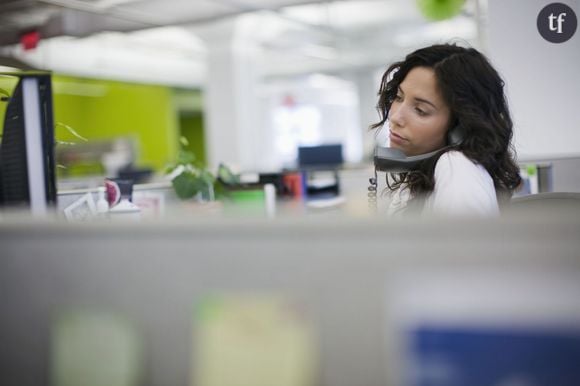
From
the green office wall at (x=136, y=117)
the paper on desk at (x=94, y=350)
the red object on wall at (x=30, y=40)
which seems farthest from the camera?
the green office wall at (x=136, y=117)

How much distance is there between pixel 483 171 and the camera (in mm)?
1168

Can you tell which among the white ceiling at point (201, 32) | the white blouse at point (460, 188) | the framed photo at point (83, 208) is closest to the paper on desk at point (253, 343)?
the white blouse at point (460, 188)

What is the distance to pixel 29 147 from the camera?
1.07m

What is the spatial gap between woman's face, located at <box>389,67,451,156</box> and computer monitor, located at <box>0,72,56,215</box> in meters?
0.71

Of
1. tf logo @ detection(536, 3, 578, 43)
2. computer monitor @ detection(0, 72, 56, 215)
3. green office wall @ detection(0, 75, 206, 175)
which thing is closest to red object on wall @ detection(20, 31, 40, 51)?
tf logo @ detection(536, 3, 578, 43)

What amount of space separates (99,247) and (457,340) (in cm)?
30

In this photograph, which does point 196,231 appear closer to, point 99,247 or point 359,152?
point 99,247

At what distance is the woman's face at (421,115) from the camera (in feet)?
4.18

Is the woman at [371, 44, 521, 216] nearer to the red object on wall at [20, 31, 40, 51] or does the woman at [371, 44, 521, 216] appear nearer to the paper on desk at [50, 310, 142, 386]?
the paper on desk at [50, 310, 142, 386]

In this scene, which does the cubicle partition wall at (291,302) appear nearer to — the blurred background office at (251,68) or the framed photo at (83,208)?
the blurred background office at (251,68)

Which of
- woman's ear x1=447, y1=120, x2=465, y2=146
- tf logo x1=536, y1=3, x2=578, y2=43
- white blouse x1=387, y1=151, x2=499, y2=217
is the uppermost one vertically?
tf logo x1=536, y1=3, x2=578, y2=43

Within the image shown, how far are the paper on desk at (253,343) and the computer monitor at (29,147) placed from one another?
2.24 ft

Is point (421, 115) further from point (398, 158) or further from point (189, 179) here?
point (189, 179)

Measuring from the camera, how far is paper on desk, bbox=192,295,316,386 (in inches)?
17.3
